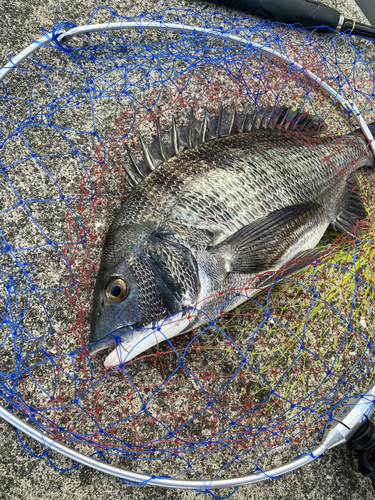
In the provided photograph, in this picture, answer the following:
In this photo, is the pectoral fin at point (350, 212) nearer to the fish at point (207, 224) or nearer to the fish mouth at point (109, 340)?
the fish at point (207, 224)

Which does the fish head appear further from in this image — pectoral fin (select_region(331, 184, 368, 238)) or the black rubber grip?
the black rubber grip

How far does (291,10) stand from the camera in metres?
2.39

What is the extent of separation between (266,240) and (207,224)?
0.31 metres

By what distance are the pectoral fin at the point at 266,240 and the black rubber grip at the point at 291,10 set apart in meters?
1.43

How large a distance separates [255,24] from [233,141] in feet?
4.01

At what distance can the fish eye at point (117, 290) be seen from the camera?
144cm

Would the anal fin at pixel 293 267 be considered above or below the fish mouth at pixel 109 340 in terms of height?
below

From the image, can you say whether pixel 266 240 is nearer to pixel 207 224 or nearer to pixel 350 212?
pixel 207 224

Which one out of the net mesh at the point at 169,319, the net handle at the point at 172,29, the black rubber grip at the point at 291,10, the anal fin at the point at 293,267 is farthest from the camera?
the black rubber grip at the point at 291,10

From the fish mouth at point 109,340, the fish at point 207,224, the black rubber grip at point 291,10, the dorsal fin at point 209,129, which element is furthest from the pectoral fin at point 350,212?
the fish mouth at point 109,340

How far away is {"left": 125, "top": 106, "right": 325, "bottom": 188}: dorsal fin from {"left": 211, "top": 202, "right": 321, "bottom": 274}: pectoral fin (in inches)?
20.3

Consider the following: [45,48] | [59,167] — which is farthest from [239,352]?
[45,48]

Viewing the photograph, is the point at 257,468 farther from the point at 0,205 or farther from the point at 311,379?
the point at 0,205

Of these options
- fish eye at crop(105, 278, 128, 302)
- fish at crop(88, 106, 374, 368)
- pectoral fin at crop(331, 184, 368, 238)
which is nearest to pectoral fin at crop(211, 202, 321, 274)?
fish at crop(88, 106, 374, 368)
